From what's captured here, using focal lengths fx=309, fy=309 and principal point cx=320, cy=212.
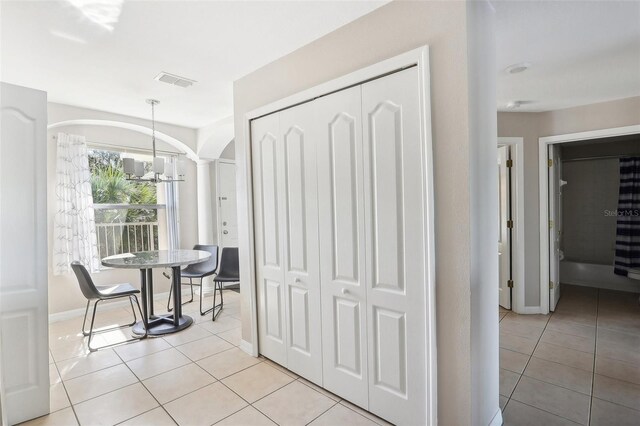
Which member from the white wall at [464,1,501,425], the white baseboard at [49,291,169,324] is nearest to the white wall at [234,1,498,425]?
the white wall at [464,1,501,425]

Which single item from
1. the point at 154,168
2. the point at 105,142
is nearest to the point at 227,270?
the point at 154,168

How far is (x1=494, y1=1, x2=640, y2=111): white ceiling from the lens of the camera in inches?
74.2

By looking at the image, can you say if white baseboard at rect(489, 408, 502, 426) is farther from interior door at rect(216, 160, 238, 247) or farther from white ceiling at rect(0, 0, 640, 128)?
interior door at rect(216, 160, 238, 247)

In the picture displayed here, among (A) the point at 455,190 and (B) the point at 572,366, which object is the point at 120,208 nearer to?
(A) the point at 455,190

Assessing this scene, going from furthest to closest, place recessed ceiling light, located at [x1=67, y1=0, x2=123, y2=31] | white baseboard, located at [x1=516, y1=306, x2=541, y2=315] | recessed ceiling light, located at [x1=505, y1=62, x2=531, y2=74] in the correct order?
white baseboard, located at [x1=516, y1=306, x2=541, y2=315]
recessed ceiling light, located at [x1=505, y1=62, x2=531, y2=74]
recessed ceiling light, located at [x1=67, y1=0, x2=123, y2=31]

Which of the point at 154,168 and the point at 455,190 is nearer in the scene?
the point at 455,190

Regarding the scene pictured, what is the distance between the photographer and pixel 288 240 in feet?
8.18

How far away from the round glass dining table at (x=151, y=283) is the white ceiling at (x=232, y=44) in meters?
1.80

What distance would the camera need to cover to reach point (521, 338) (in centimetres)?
316

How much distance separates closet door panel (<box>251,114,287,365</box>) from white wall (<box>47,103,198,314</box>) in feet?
8.35

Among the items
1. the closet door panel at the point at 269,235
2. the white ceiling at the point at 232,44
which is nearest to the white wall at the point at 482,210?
the white ceiling at the point at 232,44

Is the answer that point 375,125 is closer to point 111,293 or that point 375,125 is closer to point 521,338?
point 521,338

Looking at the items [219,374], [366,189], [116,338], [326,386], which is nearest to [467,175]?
[366,189]

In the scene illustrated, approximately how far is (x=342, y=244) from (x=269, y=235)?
81 cm
